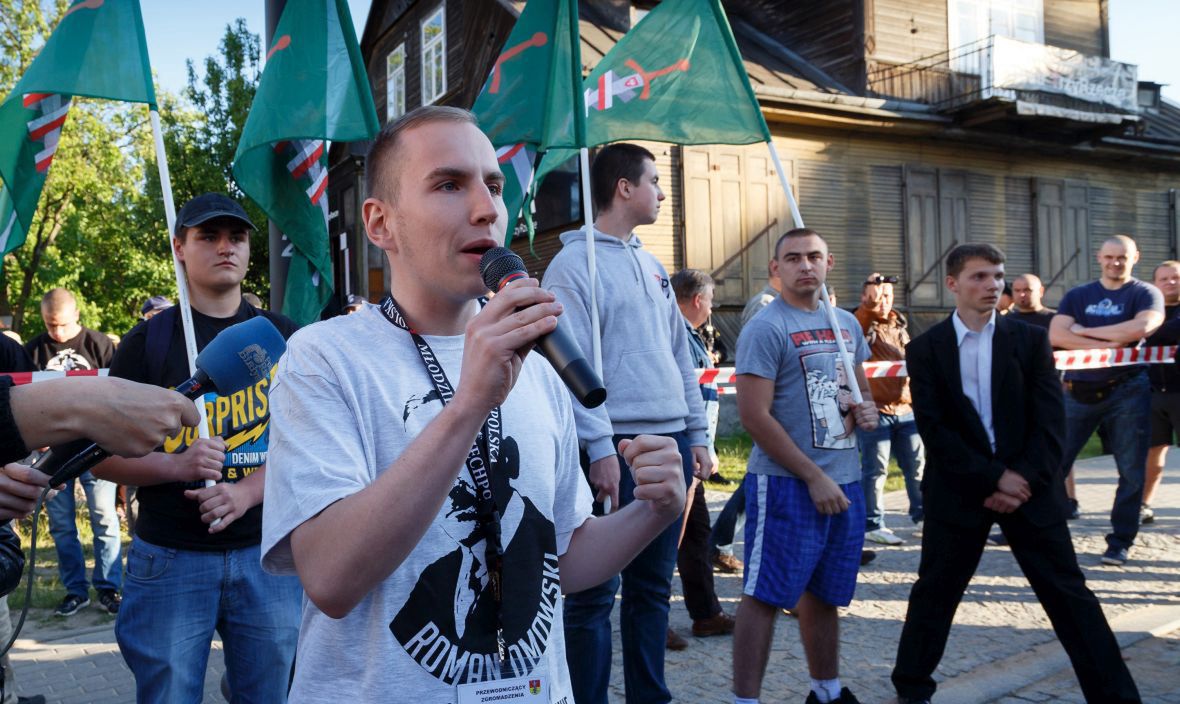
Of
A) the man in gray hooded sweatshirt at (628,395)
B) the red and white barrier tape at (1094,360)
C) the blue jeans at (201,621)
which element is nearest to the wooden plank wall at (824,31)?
the red and white barrier tape at (1094,360)

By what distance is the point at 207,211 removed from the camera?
336cm

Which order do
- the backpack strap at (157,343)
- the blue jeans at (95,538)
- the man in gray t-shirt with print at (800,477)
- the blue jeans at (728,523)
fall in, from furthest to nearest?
the blue jeans at (728,523) → the blue jeans at (95,538) → the man in gray t-shirt with print at (800,477) → the backpack strap at (157,343)

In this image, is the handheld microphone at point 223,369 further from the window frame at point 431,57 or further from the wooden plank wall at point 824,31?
the window frame at point 431,57

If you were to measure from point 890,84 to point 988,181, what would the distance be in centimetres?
332

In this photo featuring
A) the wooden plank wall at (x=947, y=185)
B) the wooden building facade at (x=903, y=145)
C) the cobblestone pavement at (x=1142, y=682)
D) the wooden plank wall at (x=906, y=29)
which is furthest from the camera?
the wooden plank wall at (x=906, y=29)

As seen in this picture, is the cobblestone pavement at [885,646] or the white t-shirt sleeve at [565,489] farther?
the cobblestone pavement at [885,646]

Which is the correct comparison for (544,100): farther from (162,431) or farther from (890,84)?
(890,84)

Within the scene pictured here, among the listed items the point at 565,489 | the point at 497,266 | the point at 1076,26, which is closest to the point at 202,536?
the point at 565,489

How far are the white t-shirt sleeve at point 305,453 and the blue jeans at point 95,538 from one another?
19.1 ft

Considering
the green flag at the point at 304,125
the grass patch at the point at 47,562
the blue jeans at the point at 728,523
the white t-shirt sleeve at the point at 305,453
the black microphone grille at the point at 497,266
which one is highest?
the green flag at the point at 304,125

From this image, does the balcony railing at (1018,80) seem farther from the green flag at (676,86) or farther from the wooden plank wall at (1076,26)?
the green flag at (676,86)

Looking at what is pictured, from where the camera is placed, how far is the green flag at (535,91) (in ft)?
15.1

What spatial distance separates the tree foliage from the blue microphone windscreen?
22174 mm

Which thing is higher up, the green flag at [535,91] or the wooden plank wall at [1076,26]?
the wooden plank wall at [1076,26]
